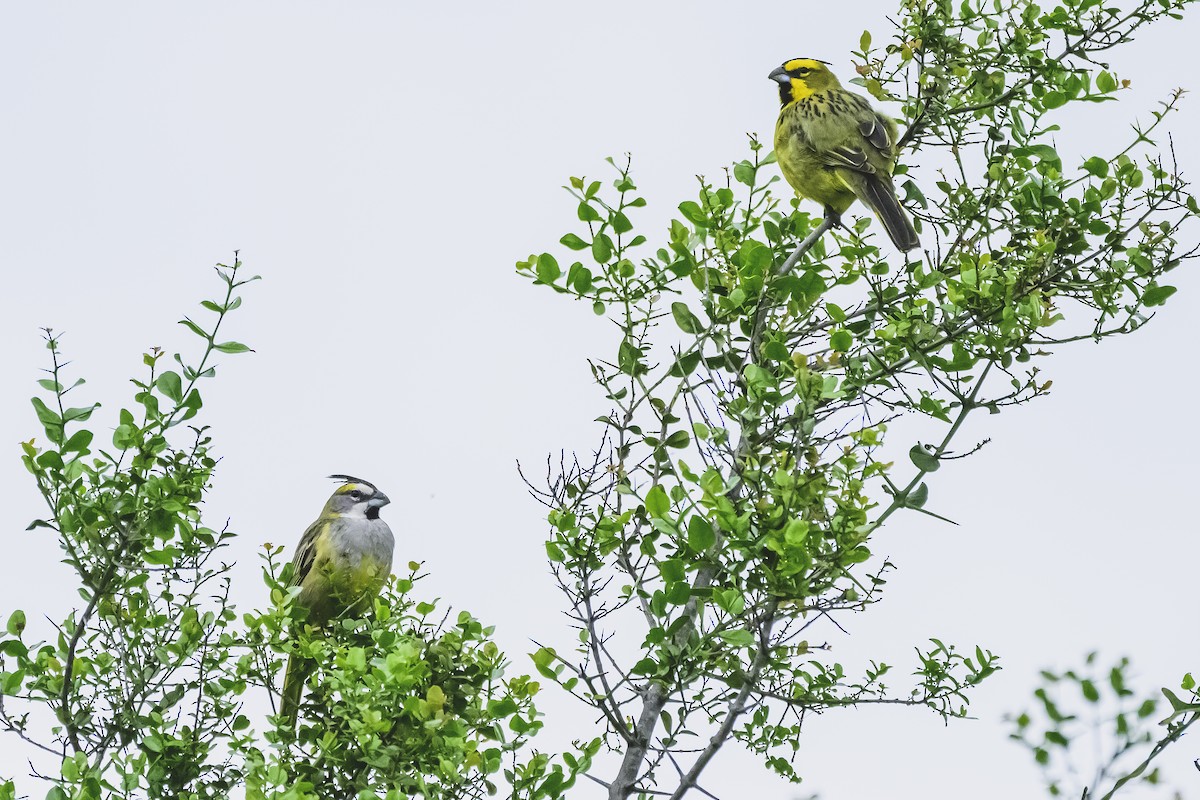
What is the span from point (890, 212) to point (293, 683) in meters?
3.23

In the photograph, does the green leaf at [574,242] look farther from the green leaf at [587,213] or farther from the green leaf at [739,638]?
the green leaf at [739,638]

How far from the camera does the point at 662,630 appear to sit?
3658 millimetres

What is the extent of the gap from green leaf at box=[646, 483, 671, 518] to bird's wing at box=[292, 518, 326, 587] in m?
3.87

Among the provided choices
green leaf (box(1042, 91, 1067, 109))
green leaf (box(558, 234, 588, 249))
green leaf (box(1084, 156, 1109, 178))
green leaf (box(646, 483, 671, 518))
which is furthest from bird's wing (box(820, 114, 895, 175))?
green leaf (box(646, 483, 671, 518))

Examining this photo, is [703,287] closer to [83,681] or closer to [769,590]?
[769,590]

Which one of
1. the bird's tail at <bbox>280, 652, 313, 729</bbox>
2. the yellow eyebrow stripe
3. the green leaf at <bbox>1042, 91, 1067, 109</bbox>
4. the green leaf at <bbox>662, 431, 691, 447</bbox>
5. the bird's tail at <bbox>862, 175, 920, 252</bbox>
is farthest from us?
the yellow eyebrow stripe

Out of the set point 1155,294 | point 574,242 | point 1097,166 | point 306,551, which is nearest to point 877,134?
point 1097,166

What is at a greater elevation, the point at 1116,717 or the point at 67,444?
the point at 67,444

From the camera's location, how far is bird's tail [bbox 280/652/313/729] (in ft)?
14.6

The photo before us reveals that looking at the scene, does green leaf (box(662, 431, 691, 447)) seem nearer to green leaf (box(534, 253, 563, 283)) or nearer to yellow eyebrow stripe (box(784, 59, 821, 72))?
green leaf (box(534, 253, 563, 283))

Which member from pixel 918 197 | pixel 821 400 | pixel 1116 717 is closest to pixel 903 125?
pixel 918 197

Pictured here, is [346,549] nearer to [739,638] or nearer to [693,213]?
[693,213]

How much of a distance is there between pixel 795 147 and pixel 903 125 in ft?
6.27

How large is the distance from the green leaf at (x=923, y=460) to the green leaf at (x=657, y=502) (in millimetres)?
677
